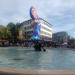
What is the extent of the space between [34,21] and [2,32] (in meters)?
18.0

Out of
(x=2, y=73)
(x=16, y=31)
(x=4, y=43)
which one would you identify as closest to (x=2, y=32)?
(x=4, y=43)

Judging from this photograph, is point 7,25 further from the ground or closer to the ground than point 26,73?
further from the ground

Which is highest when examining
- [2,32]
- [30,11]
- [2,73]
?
[30,11]

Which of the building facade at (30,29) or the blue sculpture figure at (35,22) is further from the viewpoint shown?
the building facade at (30,29)

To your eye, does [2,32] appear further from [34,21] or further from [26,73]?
[26,73]

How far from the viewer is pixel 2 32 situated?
4983 inches

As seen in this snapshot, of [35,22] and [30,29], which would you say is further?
[30,29]

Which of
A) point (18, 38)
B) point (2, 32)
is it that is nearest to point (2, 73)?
point (2, 32)

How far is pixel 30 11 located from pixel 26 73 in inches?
4846

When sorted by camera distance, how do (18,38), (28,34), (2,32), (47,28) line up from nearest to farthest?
Answer: (2,32), (18,38), (28,34), (47,28)

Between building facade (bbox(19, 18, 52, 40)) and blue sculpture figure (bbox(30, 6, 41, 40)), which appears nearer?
blue sculpture figure (bbox(30, 6, 41, 40))

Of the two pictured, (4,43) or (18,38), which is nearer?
(4,43)

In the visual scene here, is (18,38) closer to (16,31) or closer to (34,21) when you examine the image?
(16,31)

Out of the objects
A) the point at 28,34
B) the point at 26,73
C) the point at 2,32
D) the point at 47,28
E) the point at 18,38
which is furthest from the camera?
the point at 47,28
